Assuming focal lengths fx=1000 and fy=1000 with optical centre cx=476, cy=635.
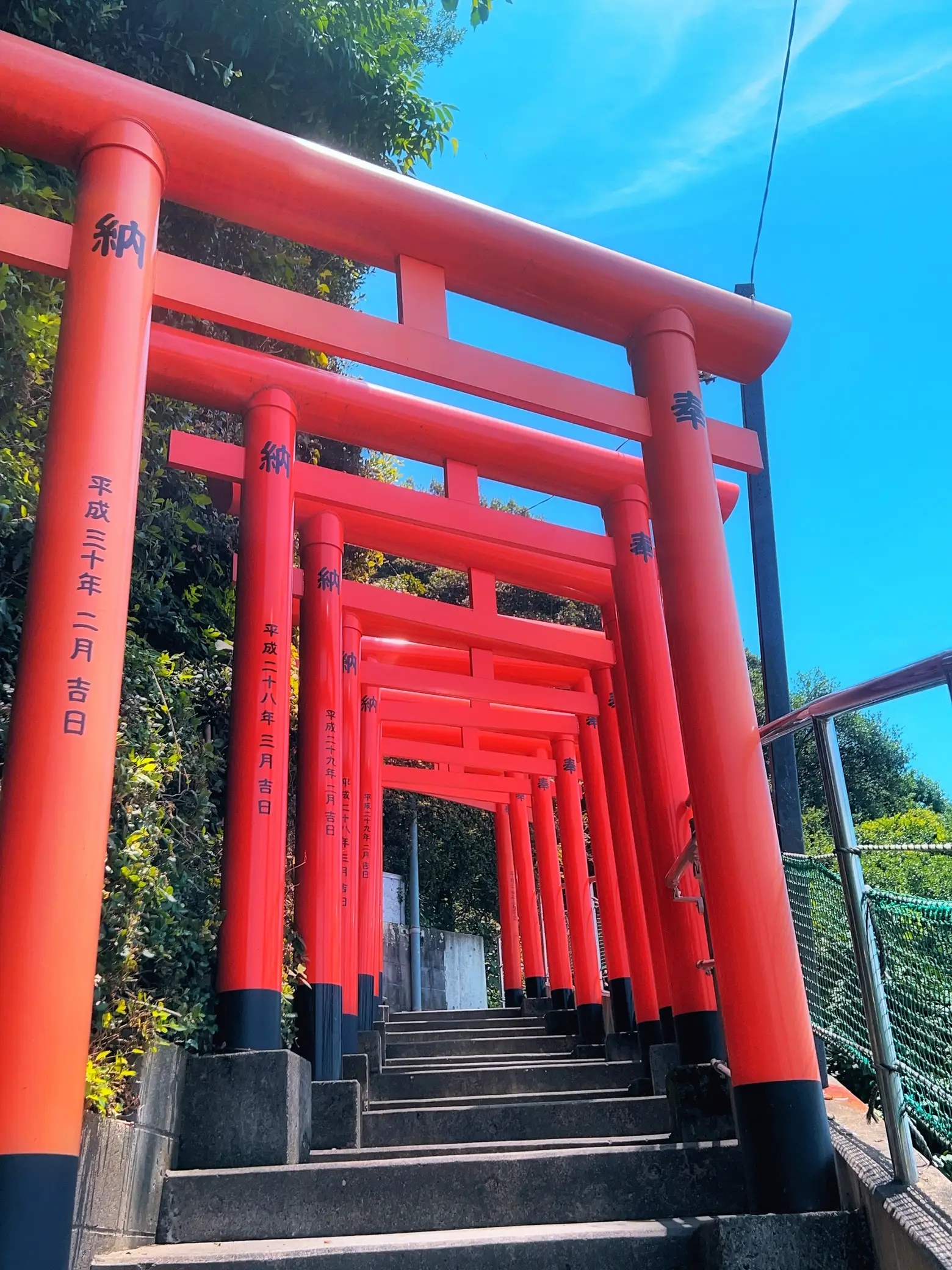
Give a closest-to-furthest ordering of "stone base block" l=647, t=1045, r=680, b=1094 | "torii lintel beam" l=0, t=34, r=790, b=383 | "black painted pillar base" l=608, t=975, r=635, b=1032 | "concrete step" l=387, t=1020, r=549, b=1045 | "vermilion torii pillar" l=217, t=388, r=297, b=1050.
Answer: "torii lintel beam" l=0, t=34, r=790, b=383
"vermilion torii pillar" l=217, t=388, r=297, b=1050
"stone base block" l=647, t=1045, r=680, b=1094
"black painted pillar base" l=608, t=975, r=635, b=1032
"concrete step" l=387, t=1020, r=549, b=1045

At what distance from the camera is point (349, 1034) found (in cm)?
600

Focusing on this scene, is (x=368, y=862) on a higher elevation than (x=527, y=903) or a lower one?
higher

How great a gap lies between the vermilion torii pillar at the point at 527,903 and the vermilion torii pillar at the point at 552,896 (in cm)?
101

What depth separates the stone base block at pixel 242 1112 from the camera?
3.44 metres

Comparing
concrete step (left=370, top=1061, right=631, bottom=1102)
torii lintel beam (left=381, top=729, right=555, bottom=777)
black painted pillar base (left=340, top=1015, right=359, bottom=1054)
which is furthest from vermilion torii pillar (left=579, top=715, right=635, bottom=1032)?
black painted pillar base (left=340, top=1015, right=359, bottom=1054)

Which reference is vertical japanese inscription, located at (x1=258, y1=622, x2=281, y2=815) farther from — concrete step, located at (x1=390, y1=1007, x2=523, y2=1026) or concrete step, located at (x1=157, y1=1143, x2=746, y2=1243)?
concrete step, located at (x1=390, y1=1007, x2=523, y2=1026)

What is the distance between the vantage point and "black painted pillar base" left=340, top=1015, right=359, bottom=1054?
584 centimetres

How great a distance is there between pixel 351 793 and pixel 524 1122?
3.74 meters

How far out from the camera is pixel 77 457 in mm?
2734

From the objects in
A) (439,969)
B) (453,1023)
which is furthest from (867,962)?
(439,969)

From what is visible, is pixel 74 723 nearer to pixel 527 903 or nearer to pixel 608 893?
pixel 608 893

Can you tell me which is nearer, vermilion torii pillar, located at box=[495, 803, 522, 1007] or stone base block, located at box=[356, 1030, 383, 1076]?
stone base block, located at box=[356, 1030, 383, 1076]

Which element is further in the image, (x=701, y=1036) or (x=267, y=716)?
(x=701, y=1036)

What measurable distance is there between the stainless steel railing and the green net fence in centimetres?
5
